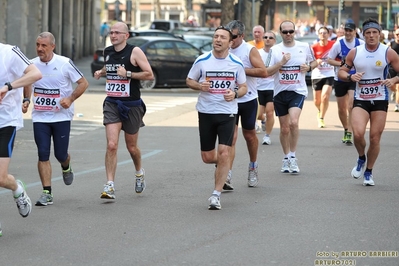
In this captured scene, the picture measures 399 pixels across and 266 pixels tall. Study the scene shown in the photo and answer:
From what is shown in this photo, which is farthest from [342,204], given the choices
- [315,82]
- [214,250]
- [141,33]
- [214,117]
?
[141,33]

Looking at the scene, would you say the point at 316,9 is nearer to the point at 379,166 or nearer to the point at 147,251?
the point at 379,166

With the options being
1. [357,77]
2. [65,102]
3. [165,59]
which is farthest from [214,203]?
[165,59]

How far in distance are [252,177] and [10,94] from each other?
3.78 meters

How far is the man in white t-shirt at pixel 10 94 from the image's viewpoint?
28.7 ft

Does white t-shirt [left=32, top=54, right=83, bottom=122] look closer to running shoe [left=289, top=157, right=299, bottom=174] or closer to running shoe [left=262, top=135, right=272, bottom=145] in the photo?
running shoe [left=289, top=157, right=299, bottom=174]

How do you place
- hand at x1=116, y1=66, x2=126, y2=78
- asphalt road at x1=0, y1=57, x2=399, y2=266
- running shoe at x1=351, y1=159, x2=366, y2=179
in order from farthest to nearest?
running shoe at x1=351, y1=159, x2=366, y2=179
hand at x1=116, y1=66, x2=126, y2=78
asphalt road at x1=0, y1=57, x2=399, y2=266

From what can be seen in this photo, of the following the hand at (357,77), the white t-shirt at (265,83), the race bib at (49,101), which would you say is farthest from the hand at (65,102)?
the white t-shirt at (265,83)

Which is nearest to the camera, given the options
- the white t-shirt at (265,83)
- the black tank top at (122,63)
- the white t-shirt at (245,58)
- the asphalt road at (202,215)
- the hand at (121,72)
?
the asphalt road at (202,215)

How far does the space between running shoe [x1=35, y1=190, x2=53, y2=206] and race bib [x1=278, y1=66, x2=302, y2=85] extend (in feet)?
13.8

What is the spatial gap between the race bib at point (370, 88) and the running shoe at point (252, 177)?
4.99 ft

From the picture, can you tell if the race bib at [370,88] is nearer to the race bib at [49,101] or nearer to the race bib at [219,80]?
the race bib at [219,80]

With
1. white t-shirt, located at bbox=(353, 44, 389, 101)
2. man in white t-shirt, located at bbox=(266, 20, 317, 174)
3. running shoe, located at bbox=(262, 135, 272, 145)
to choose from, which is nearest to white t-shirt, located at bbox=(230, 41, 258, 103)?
white t-shirt, located at bbox=(353, 44, 389, 101)

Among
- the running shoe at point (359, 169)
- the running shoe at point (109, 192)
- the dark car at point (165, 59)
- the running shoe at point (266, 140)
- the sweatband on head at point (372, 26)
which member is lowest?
the running shoe at point (266, 140)

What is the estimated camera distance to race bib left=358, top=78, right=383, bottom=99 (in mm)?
11750
